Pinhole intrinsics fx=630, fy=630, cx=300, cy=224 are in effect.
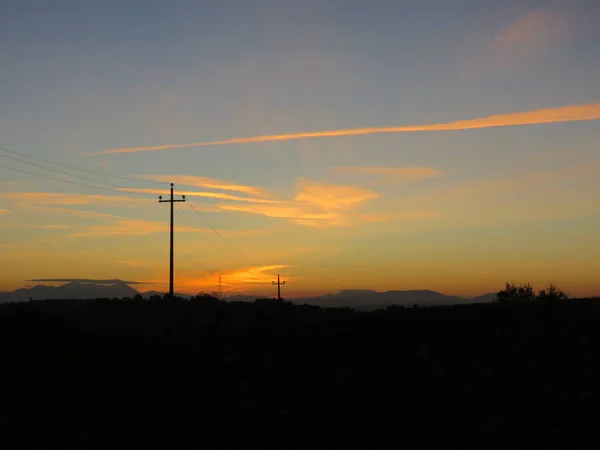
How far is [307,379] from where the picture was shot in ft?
93.4

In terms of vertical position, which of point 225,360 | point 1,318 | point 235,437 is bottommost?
point 235,437

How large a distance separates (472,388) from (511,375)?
226 cm

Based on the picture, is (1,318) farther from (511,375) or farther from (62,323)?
(511,375)

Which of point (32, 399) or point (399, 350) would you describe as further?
point (399, 350)

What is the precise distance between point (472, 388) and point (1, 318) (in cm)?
2805

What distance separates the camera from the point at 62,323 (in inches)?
1460

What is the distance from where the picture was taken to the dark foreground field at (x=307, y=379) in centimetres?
2377

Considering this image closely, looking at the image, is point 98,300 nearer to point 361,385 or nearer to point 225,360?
point 225,360

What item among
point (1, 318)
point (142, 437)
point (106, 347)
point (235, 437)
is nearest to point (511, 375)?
point (235, 437)

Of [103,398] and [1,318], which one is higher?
[1,318]

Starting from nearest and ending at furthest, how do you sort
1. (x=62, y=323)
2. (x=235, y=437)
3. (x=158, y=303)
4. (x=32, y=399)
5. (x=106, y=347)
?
1. (x=235, y=437)
2. (x=32, y=399)
3. (x=106, y=347)
4. (x=62, y=323)
5. (x=158, y=303)

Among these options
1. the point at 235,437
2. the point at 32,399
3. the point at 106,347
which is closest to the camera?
the point at 235,437

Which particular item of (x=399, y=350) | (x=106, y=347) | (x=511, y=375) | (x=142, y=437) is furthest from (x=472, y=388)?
(x=106, y=347)

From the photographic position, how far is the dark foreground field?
2377 cm
